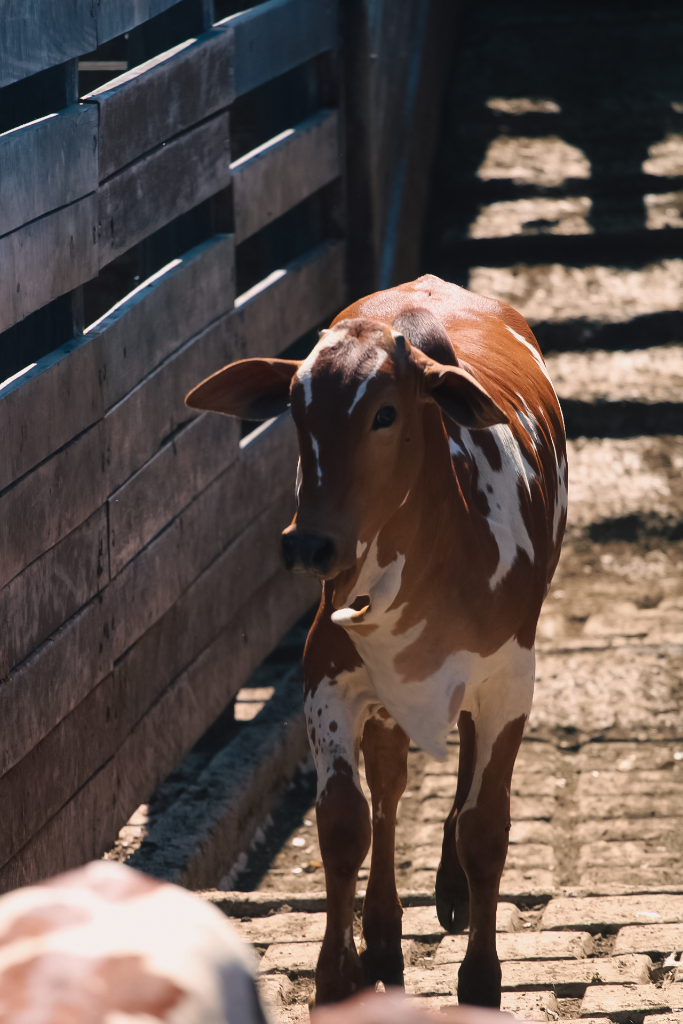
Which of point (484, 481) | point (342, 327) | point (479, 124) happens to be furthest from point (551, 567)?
point (479, 124)

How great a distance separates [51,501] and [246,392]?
0.88 metres

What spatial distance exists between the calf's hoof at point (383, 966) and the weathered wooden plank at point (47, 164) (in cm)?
206

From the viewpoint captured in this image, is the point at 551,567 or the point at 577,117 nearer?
the point at 551,567

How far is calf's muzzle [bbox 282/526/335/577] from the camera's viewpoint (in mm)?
2682

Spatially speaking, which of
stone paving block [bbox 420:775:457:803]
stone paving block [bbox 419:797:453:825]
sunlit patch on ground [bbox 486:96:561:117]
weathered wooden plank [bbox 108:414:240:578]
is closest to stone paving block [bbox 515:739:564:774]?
stone paving block [bbox 420:775:457:803]

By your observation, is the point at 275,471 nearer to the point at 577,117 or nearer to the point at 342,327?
the point at 342,327

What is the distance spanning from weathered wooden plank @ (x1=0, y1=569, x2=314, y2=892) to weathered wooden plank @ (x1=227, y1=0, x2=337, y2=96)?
6.76ft

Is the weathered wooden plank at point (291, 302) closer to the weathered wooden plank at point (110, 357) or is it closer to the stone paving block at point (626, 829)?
the weathered wooden plank at point (110, 357)

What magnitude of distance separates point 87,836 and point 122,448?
3.89 ft

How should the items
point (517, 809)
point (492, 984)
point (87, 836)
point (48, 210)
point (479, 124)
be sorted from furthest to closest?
point (479, 124) → point (517, 809) → point (87, 836) → point (48, 210) → point (492, 984)

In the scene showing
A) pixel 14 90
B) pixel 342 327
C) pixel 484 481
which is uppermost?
pixel 14 90

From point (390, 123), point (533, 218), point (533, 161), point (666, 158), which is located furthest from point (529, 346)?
point (666, 158)

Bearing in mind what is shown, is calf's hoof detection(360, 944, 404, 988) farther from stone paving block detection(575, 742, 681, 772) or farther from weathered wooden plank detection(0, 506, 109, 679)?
stone paving block detection(575, 742, 681, 772)

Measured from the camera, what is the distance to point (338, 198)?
6473 millimetres
